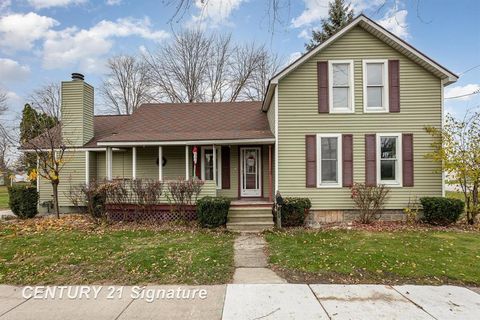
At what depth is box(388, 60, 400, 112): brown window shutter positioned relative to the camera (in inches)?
390

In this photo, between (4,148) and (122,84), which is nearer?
(4,148)

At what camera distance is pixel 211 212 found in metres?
8.84

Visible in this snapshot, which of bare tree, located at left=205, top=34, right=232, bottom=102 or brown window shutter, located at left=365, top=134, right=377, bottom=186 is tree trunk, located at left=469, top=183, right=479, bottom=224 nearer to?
brown window shutter, located at left=365, top=134, right=377, bottom=186

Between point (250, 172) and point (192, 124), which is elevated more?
point (192, 124)

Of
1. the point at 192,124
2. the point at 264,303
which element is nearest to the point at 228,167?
the point at 192,124

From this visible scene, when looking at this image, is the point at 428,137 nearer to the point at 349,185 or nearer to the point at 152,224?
the point at 349,185

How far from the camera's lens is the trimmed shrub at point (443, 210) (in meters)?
9.02

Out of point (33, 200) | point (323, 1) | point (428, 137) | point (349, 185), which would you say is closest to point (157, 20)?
point (323, 1)

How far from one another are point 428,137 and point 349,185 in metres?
3.19

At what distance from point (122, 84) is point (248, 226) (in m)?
26.0

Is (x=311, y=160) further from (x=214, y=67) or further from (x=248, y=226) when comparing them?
(x=214, y=67)

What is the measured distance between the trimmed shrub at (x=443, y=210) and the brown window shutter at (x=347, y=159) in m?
2.42

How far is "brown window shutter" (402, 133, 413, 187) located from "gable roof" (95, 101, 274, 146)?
178 inches

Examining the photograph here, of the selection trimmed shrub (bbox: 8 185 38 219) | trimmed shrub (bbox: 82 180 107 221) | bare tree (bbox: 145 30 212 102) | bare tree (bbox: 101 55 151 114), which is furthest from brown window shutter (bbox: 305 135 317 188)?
bare tree (bbox: 101 55 151 114)
